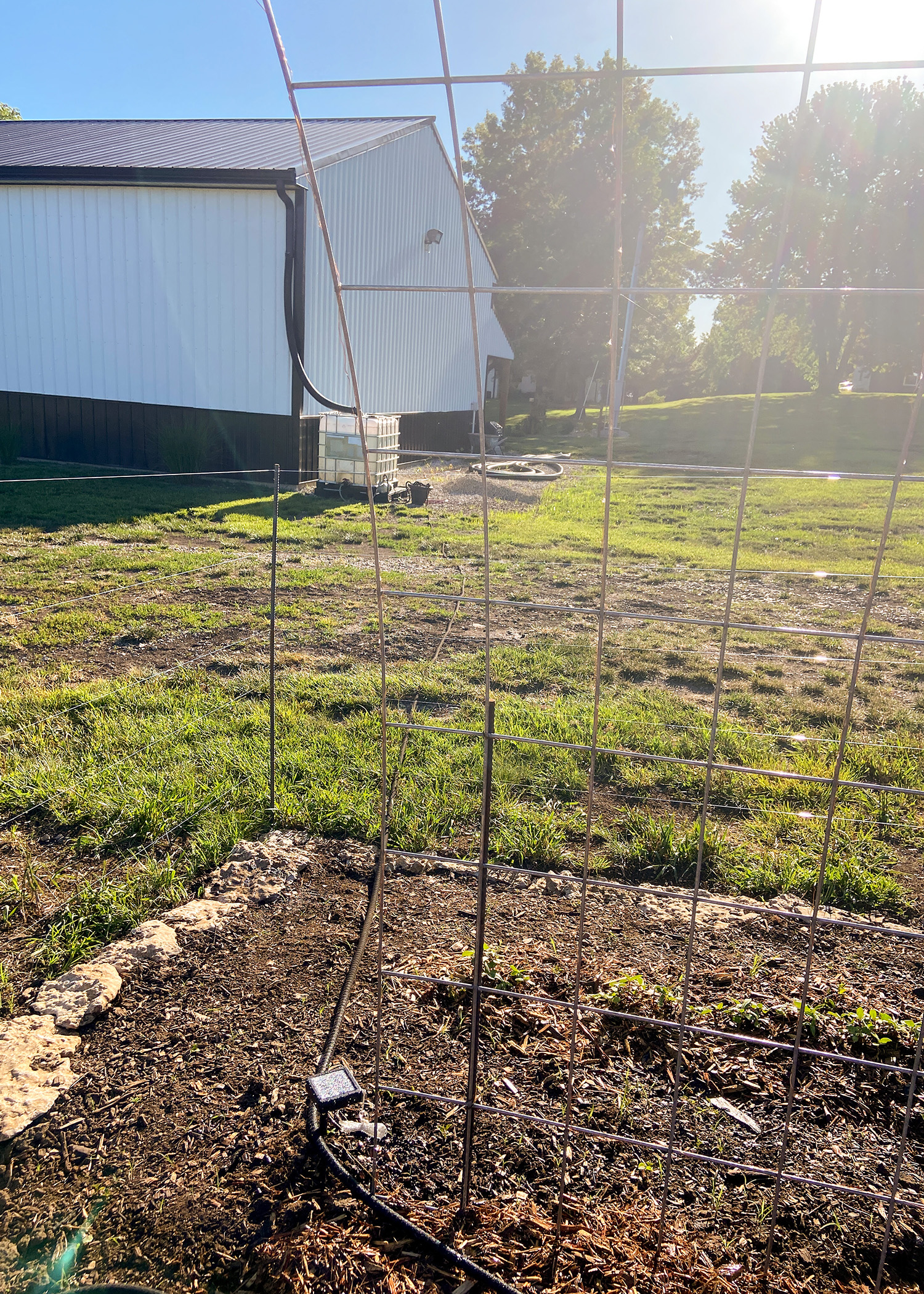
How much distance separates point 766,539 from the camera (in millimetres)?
10828

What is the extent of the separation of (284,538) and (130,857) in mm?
6432

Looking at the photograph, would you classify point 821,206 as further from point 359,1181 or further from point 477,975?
point 359,1181

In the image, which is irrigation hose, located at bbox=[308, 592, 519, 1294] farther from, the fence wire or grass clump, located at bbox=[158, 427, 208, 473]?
grass clump, located at bbox=[158, 427, 208, 473]

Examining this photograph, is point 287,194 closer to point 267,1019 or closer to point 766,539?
point 766,539

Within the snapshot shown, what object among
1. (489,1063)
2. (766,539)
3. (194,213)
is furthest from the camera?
(194,213)

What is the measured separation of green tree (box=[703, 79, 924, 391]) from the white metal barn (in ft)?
27.2

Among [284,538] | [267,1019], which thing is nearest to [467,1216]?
[267,1019]

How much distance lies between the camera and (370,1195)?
1.84 metres

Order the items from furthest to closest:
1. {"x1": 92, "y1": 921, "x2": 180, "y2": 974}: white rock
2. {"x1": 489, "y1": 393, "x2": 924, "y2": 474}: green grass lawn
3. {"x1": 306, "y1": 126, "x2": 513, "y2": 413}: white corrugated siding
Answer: {"x1": 489, "y1": 393, "x2": 924, "y2": 474}: green grass lawn, {"x1": 306, "y1": 126, "x2": 513, "y2": 413}: white corrugated siding, {"x1": 92, "y1": 921, "x2": 180, "y2": 974}: white rock

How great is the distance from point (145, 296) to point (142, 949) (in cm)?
1198

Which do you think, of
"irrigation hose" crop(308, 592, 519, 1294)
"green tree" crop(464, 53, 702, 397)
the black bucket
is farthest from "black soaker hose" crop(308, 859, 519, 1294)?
the black bucket

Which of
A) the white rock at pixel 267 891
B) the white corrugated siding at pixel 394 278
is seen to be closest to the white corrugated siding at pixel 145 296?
the white corrugated siding at pixel 394 278

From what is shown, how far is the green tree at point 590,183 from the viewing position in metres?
1.93

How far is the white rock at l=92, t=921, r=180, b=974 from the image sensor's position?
252 centimetres
